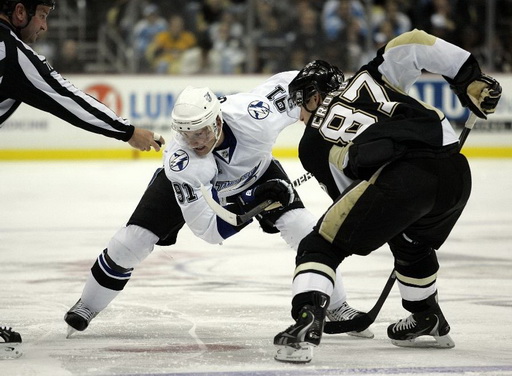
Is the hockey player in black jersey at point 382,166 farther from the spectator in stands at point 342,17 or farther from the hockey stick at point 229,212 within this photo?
the spectator in stands at point 342,17

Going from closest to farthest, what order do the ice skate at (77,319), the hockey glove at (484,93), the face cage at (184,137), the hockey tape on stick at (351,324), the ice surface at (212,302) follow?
1. the ice surface at (212,302)
2. the hockey glove at (484,93)
3. the hockey tape on stick at (351,324)
4. the face cage at (184,137)
5. the ice skate at (77,319)

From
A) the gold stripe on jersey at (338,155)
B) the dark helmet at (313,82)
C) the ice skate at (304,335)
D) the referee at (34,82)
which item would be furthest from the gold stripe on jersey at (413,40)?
the referee at (34,82)

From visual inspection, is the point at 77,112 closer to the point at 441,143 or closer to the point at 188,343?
the point at 188,343

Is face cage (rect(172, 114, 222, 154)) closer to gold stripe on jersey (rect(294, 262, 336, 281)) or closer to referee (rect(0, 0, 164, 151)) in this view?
referee (rect(0, 0, 164, 151))

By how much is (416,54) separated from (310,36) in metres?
8.13

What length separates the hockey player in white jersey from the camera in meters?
3.45

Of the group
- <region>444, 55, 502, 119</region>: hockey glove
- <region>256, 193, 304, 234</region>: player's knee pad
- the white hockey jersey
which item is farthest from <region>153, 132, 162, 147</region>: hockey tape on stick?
<region>444, 55, 502, 119</region>: hockey glove

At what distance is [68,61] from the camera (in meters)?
11.0

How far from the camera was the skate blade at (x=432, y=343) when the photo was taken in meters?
3.33

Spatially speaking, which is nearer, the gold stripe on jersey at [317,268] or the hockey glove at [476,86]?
A: the gold stripe on jersey at [317,268]

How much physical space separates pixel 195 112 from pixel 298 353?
89cm

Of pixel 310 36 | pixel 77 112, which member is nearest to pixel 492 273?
pixel 77 112

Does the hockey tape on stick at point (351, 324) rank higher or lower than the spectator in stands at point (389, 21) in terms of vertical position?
higher

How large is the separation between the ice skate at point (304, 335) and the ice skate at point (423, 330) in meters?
0.48
